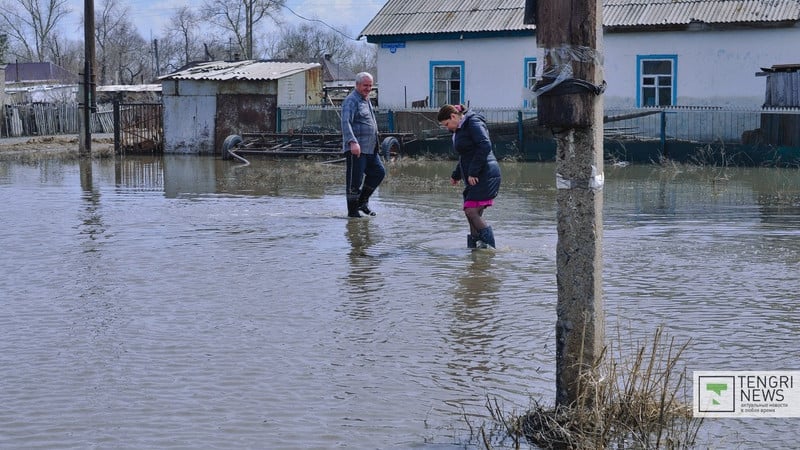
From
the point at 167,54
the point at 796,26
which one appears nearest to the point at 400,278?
the point at 796,26

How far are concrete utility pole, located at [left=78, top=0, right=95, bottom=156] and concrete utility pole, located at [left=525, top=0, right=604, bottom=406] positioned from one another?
22901 mm

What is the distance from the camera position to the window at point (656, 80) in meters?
27.4

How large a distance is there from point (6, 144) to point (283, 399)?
30.3 metres

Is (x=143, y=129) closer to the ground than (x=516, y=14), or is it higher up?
closer to the ground

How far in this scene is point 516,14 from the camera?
28828 mm

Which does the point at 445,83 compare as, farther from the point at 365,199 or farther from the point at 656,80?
the point at 365,199

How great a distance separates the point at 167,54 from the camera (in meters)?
96.6

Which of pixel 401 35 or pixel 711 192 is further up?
pixel 401 35

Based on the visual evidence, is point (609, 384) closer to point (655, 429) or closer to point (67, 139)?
point (655, 429)

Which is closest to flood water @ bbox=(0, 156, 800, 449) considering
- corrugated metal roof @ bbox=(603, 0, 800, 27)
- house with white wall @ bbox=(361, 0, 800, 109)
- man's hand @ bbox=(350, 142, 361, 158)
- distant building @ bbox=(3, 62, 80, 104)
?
man's hand @ bbox=(350, 142, 361, 158)

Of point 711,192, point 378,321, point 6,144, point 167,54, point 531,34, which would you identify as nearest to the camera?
point 378,321

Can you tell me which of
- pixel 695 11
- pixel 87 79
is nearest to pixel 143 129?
pixel 87 79

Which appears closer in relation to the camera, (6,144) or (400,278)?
(400,278)

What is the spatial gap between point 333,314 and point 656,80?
826 inches
